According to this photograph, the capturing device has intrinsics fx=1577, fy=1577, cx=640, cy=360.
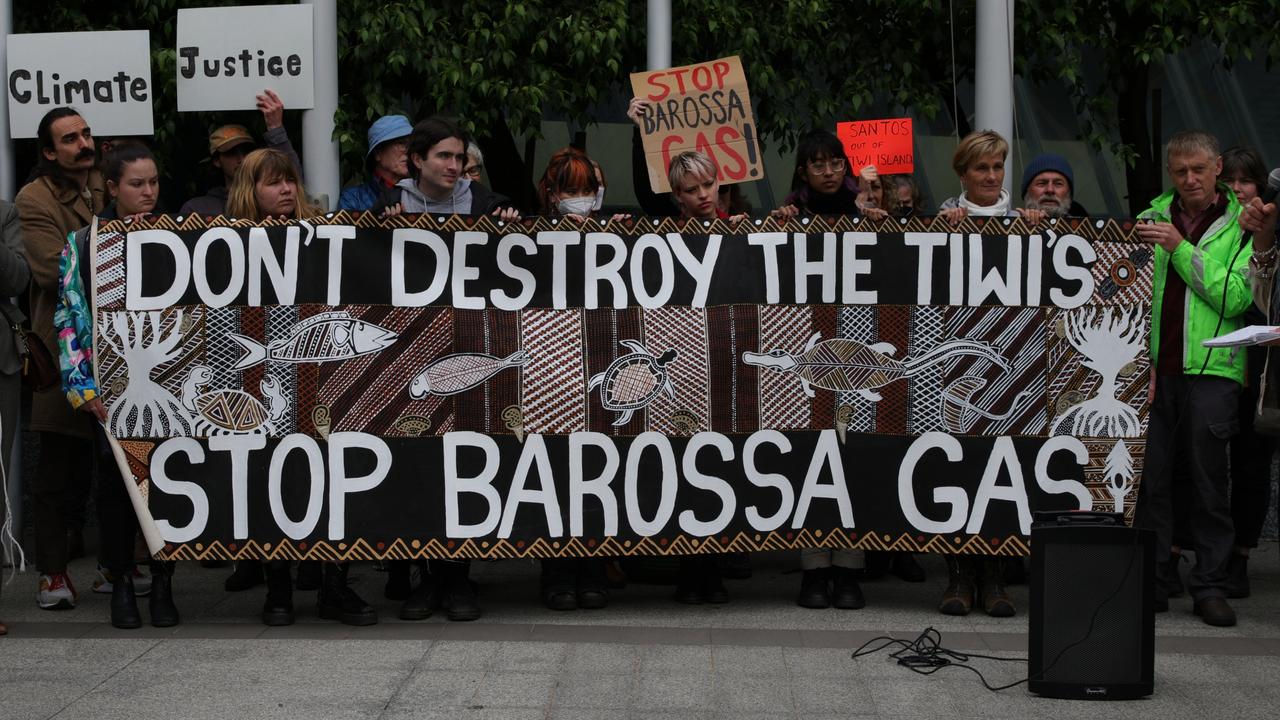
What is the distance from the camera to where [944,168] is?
9.69m

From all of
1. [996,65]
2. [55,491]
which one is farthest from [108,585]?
[996,65]

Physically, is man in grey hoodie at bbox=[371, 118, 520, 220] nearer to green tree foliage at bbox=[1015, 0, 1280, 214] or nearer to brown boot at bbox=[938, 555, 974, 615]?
brown boot at bbox=[938, 555, 974, 615]

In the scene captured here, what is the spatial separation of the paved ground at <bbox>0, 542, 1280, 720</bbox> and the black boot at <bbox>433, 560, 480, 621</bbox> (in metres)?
0.07

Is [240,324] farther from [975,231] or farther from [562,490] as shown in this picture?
[975,231]

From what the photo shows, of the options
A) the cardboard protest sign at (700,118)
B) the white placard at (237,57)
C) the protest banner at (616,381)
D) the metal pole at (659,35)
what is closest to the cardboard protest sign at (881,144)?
the metal pole at (659,35)

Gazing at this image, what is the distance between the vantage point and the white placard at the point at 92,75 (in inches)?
299

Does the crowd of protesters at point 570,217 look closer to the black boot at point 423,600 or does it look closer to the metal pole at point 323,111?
the black boot at point 423,600

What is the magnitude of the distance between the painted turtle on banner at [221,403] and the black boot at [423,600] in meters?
0.90

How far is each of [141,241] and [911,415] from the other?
10.4ft

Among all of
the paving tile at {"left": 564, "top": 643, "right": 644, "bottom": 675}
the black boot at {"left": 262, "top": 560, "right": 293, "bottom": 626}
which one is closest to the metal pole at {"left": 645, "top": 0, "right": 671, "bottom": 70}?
the black boot at {"left": 262, "top": 560, "right": 293, "bottom": 626}

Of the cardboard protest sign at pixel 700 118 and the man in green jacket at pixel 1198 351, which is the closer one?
the man in green jacket at pixel 1198 351

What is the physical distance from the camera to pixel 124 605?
6.26 meters

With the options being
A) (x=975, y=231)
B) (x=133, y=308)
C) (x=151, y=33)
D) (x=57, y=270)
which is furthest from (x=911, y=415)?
(x=151, y=33)

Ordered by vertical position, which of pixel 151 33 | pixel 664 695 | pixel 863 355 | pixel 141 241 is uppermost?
pixel 151 33
